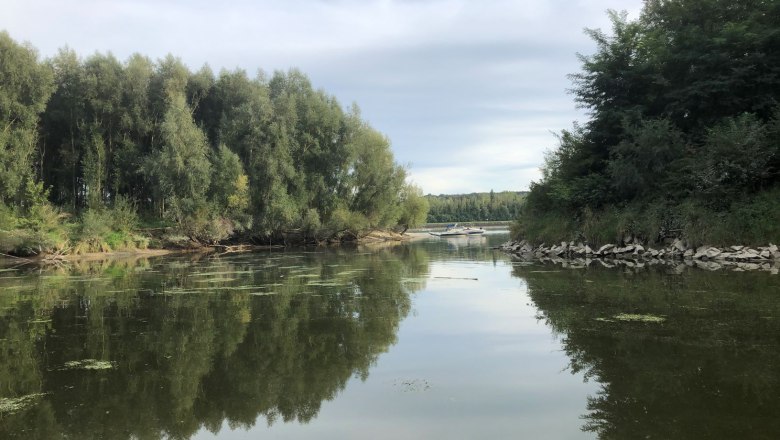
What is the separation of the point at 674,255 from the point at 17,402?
Result: 21534 millimetres

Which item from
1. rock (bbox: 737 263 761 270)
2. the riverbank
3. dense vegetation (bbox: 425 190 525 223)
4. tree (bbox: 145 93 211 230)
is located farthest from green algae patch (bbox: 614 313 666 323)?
dense vegetation (bbox: 425 190 525 223)

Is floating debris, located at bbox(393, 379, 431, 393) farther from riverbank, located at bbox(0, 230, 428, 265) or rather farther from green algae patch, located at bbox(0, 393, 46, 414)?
riverbank, located at bbox(0, 230, 428, 265)

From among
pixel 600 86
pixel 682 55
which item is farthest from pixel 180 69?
pixel 682 55

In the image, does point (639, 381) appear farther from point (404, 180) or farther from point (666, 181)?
point (404, 180)

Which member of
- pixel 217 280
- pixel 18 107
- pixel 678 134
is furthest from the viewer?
pixel 18 107

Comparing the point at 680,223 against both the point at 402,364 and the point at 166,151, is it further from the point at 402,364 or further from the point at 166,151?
the point at 166,151

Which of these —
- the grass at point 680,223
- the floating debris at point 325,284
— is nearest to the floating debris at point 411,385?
the floating debris at point 325,284

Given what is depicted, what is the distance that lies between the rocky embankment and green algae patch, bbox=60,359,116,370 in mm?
16715

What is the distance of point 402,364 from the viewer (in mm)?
6832

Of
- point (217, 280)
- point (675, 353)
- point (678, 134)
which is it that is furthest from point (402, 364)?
point (678, 134)

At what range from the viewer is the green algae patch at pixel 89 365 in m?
6.71

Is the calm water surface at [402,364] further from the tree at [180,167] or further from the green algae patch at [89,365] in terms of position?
the tree at [180,167]

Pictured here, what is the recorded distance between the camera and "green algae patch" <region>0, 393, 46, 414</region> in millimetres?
5245

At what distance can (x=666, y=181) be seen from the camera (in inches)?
884
